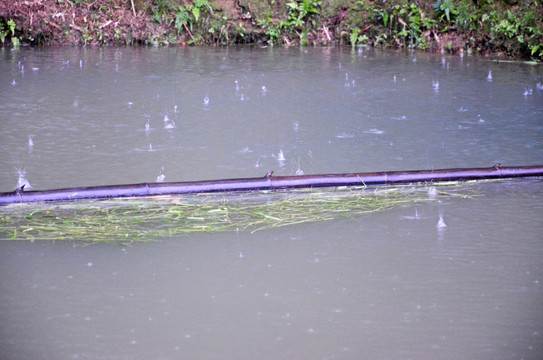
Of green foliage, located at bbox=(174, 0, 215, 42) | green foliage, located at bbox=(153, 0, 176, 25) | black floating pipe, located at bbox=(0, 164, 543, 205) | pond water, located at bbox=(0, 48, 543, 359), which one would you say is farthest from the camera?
green foliage, located at bbox=(153, 0, 176, 25)

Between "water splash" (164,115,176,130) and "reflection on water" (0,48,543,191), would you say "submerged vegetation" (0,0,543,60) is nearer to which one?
"reflection on water" (0,48,543,191)

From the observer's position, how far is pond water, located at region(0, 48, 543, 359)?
2379mm

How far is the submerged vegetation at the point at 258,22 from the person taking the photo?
11.0 m

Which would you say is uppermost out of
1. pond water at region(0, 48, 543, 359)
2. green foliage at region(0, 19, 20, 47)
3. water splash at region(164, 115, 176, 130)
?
green foliage at region(0, 19, 20, 47)

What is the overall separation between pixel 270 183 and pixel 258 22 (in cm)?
846

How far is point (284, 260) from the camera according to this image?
3.00 meters

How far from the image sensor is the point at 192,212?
11.6 ft

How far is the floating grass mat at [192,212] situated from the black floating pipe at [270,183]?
0.03 meters

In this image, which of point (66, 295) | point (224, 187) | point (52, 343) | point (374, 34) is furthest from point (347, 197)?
point (374, 34)

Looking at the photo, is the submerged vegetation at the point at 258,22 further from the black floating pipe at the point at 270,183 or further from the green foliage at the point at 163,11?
the black floating pipe at the point at 270,183

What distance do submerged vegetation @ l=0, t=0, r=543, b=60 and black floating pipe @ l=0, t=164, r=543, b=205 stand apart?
6.90 metres

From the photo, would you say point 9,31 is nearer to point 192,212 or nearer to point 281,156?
point 281,156

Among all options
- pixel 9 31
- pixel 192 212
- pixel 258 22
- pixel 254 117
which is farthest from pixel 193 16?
pixel 192 212

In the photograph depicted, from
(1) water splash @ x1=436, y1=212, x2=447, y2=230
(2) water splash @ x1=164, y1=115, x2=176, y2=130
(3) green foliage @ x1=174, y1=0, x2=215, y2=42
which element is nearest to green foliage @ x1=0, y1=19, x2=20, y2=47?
(3) green foliage @ x1=174, y1=0, x2=215, y2=42
